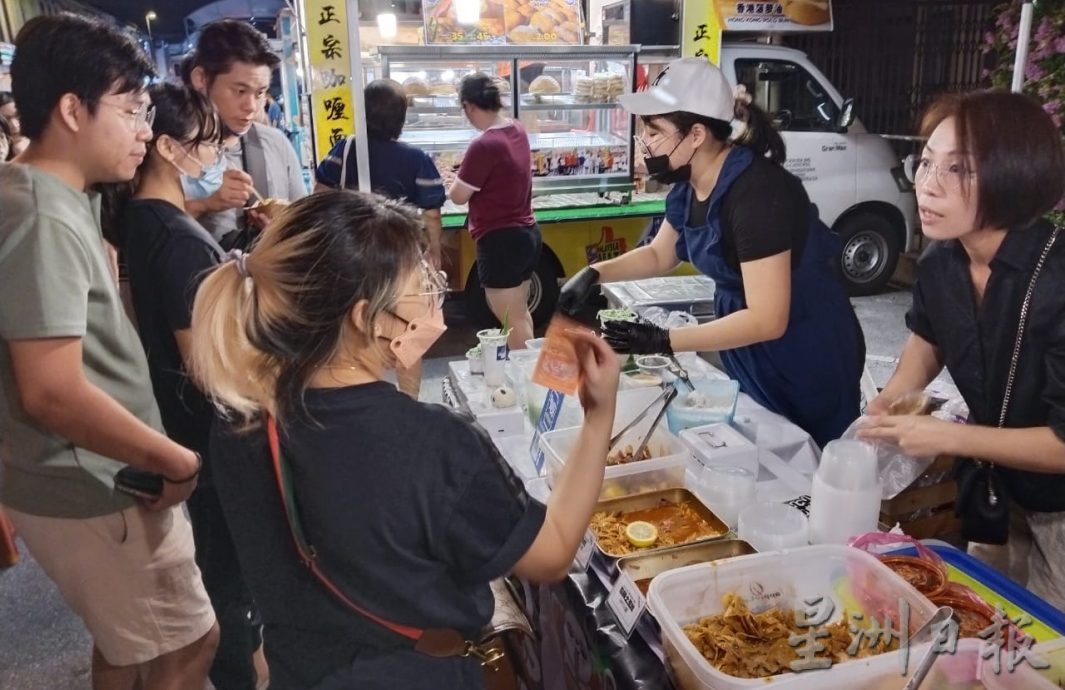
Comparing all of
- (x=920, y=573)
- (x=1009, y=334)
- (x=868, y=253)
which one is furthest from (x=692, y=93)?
(x=868, y=253)

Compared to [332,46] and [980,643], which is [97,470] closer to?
[980,643]

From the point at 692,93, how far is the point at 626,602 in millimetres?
1443

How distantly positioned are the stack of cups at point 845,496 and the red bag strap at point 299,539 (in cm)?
86

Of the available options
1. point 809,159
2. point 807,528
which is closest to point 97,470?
point 807,528

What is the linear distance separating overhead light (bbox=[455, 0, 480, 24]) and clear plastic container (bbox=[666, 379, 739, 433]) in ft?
17.1

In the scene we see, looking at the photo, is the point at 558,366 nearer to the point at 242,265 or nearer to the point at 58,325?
the point at 242,265

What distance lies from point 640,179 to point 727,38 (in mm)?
1716

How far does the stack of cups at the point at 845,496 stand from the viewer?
1499 mm

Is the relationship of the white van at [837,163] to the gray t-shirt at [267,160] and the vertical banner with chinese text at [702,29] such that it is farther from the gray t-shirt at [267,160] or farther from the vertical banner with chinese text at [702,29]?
the gray t-shirt at [267,160]

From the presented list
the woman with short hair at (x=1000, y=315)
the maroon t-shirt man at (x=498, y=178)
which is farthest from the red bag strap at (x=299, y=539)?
the maroon t-shirt man at (x=498, y=178)

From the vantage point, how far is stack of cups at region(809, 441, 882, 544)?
1.50 meters

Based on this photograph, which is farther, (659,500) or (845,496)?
(659,500)

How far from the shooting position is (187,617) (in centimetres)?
179

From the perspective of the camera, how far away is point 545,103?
6.39 m
